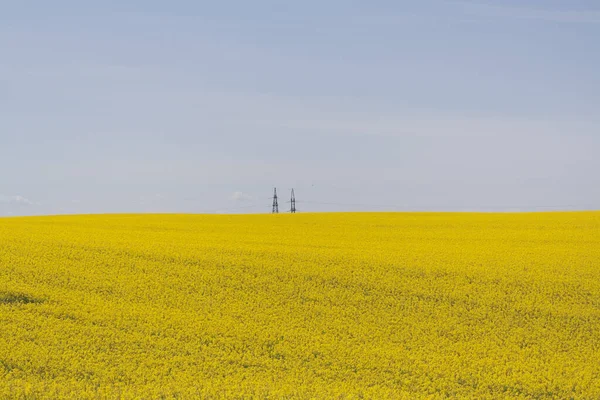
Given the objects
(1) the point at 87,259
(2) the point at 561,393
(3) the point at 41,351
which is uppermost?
(1) the point at 87,259

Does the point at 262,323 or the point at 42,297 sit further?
the point at 42,297

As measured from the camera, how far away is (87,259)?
2312 centimetres

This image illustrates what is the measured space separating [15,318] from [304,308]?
25.5 ft

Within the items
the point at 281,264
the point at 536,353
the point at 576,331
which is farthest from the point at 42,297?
the point at 576,331

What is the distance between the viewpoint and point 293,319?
17.8 m

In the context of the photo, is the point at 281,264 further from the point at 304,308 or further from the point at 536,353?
the point at 536,353

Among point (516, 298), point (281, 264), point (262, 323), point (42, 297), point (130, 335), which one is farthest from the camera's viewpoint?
point (281, 264)

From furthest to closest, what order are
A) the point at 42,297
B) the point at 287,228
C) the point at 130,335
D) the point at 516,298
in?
the point at 287,228 → the point at 516,298 → the point at 42,297 → the point at 130,335

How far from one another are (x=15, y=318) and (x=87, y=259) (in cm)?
630

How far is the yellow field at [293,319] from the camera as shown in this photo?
13875 millimetres

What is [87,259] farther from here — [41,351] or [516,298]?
[516,298]

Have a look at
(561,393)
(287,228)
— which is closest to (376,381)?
(561,393)

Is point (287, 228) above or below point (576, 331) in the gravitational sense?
above

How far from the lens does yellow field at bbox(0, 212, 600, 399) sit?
45.5ft
